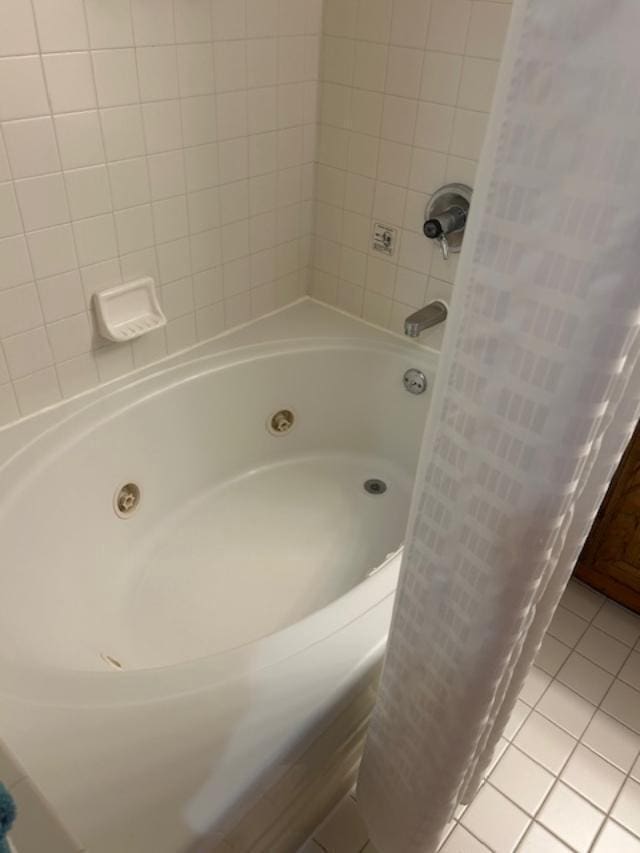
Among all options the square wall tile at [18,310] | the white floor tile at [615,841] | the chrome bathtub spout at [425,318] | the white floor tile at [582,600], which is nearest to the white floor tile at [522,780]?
the white floor tile at [615,841]

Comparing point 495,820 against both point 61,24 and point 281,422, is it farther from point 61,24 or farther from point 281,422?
point 61,24

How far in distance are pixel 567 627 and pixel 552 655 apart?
0.10 m

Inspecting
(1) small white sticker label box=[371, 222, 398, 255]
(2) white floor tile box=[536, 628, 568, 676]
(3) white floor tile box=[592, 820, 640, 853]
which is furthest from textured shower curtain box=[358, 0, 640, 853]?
(1) small white sticker label box=[371, 222, 398, 255]

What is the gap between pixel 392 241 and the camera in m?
1.54

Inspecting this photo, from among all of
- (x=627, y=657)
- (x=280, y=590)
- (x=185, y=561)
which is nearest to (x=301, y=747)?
(x=280, y=590)

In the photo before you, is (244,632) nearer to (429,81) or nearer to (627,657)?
(627,657)

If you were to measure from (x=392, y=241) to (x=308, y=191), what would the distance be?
0.28 m

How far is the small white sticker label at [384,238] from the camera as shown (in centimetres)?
153

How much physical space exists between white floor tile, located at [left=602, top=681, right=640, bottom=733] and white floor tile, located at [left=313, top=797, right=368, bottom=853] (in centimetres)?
61

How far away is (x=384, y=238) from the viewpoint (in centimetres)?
155

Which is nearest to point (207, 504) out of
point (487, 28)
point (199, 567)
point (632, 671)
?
point (199, 567)

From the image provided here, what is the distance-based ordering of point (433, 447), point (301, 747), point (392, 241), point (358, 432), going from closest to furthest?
point (433, 447) → point (301, 747) → point (392, 241) → point (358, 432)

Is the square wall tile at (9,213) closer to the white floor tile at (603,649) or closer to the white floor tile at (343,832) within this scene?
the white floor tile at (343,832)

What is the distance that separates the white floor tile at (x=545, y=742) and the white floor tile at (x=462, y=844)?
0.22 meters
